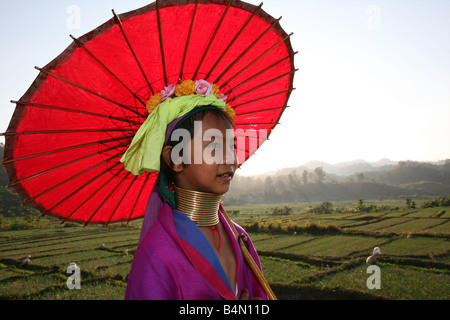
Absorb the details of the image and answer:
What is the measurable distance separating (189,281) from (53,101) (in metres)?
1.33

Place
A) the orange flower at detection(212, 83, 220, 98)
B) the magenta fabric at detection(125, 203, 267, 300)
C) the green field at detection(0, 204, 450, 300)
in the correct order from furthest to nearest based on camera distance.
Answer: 1. the green field at detection(0, 204, 450, 300)
2. the orange flower at detection(212, 83, 220, 98)
3. the magenta fabric at detection(125, 203, 267, 300)

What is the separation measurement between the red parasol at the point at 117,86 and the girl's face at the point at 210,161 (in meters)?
0.52

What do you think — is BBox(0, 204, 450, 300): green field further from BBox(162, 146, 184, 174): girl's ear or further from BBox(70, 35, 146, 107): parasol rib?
BBox(70, 35, 146, 107): parasol rib

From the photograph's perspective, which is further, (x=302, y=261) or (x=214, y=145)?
(x=302, y=261)

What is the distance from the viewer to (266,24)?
6.30 feet

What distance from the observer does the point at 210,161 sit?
5.34ft

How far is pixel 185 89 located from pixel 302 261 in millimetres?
10988

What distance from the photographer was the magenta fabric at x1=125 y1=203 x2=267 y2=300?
1.33 m

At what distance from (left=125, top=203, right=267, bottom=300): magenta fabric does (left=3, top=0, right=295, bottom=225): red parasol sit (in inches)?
30.1

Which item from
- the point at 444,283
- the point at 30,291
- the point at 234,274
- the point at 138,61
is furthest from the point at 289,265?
the point at 138,61

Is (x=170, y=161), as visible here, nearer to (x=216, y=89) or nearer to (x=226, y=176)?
(x=226, y=176)

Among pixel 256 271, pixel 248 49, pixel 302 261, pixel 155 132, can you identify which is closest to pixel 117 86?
pixel 155 132

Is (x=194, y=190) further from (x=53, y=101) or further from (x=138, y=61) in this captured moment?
(x=53, y=101)

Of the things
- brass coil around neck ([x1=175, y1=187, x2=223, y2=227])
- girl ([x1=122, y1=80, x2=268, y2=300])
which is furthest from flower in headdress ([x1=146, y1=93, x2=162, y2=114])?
brass coil around neck ([x1=175, y1=187, x2=223, y2=227])
